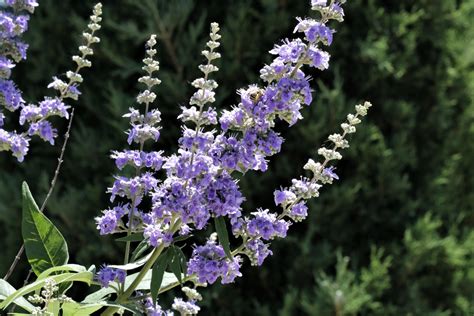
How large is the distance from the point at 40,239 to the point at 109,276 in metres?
0.24

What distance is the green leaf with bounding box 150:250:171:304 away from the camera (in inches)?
65.0

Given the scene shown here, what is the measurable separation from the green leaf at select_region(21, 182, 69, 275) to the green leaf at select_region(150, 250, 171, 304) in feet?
0.87

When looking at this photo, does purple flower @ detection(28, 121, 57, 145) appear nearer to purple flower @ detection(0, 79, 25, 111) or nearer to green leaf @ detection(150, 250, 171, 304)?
purple flower @ detection(0, 79, 25, 111)

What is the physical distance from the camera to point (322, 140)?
13.7ft

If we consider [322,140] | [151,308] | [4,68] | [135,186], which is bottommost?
[151,308]

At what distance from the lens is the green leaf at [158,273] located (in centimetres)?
165

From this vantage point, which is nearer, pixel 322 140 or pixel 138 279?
pixel 138 279

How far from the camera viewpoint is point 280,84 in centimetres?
162

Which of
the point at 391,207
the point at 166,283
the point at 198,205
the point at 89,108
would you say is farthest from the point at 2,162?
the point at 198,205

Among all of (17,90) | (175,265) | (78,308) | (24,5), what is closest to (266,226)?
(175,265)

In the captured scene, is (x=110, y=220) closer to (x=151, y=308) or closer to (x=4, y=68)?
(x=151, y=308)

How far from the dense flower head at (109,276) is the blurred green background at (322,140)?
7.52 ft

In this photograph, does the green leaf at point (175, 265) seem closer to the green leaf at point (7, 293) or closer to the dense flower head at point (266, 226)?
the dense flower head at point (266, 226)

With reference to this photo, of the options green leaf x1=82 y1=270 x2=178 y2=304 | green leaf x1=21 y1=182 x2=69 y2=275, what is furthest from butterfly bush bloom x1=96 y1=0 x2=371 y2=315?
green leaf x1=21 y1=182 x2=69 y2=275
